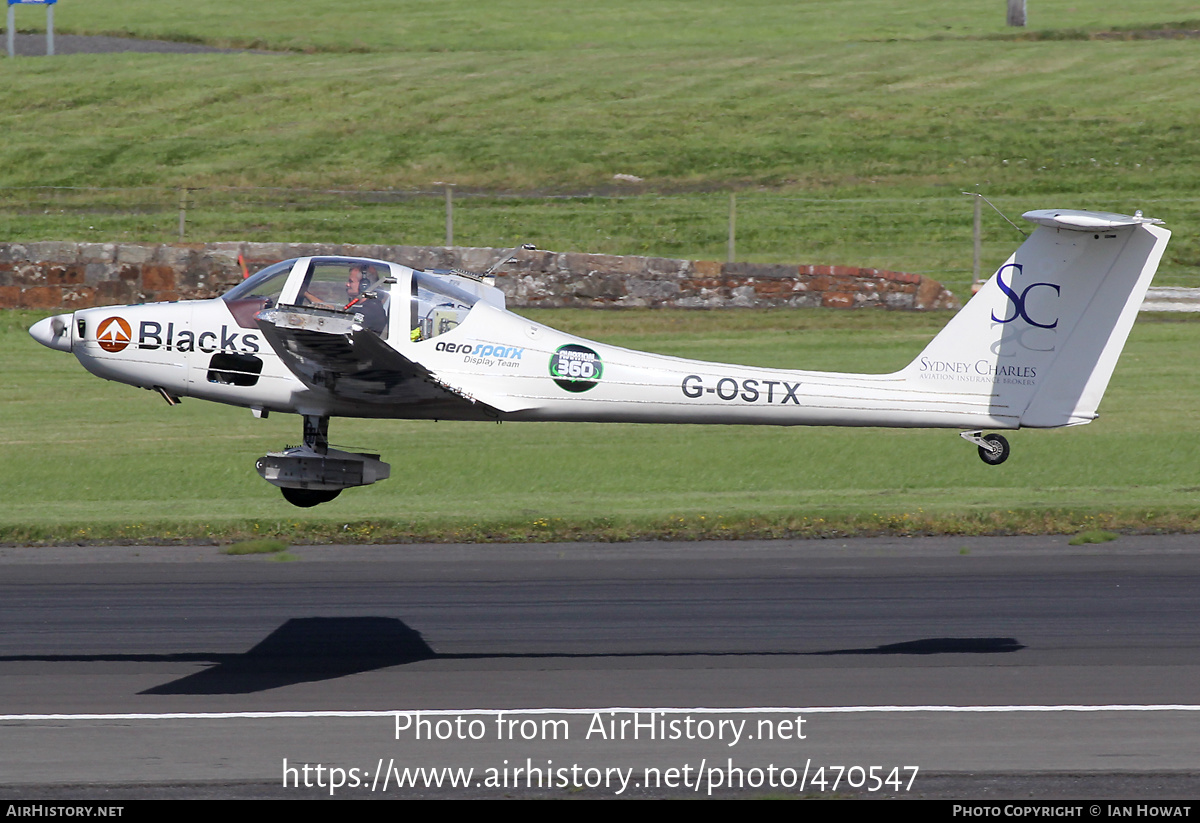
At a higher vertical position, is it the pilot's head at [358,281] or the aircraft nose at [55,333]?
the pilot's head at [358,281]

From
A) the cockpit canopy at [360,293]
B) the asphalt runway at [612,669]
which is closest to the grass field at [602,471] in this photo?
the asphalt runway at [612,669]

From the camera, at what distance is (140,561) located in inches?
699

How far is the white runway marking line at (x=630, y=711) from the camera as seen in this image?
498 inches

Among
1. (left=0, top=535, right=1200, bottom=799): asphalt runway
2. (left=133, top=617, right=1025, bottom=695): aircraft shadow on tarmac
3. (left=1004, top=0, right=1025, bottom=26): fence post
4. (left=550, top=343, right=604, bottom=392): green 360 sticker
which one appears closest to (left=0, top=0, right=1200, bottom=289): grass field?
(left=1004, top=0, right=1025, bottom=26): fence post

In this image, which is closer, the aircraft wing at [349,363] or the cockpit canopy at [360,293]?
the aircraft wing at [349,363]

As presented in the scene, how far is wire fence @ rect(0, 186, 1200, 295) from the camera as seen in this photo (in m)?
32.7

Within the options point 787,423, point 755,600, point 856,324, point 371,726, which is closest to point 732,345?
point 856,324

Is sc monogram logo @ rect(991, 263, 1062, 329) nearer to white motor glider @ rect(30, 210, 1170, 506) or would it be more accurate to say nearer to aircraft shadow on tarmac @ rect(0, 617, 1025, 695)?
white motor glider @ rect(30, 210, 1170, 506)

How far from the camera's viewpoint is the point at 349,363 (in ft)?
42.5

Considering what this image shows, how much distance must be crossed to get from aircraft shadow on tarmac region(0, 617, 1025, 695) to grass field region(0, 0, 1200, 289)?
18.5 m

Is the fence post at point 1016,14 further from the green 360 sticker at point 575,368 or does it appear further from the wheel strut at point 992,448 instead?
the green 360 sticker at point 575,368

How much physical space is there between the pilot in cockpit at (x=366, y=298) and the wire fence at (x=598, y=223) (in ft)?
59.2

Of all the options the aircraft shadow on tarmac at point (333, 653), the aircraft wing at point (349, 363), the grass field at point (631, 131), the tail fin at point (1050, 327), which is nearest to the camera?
the aircraft wing at point (349, 363)

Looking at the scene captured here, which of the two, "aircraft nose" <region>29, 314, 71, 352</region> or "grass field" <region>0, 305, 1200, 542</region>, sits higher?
"aircraft nose" <region>29, 314, 71, 352</region>
